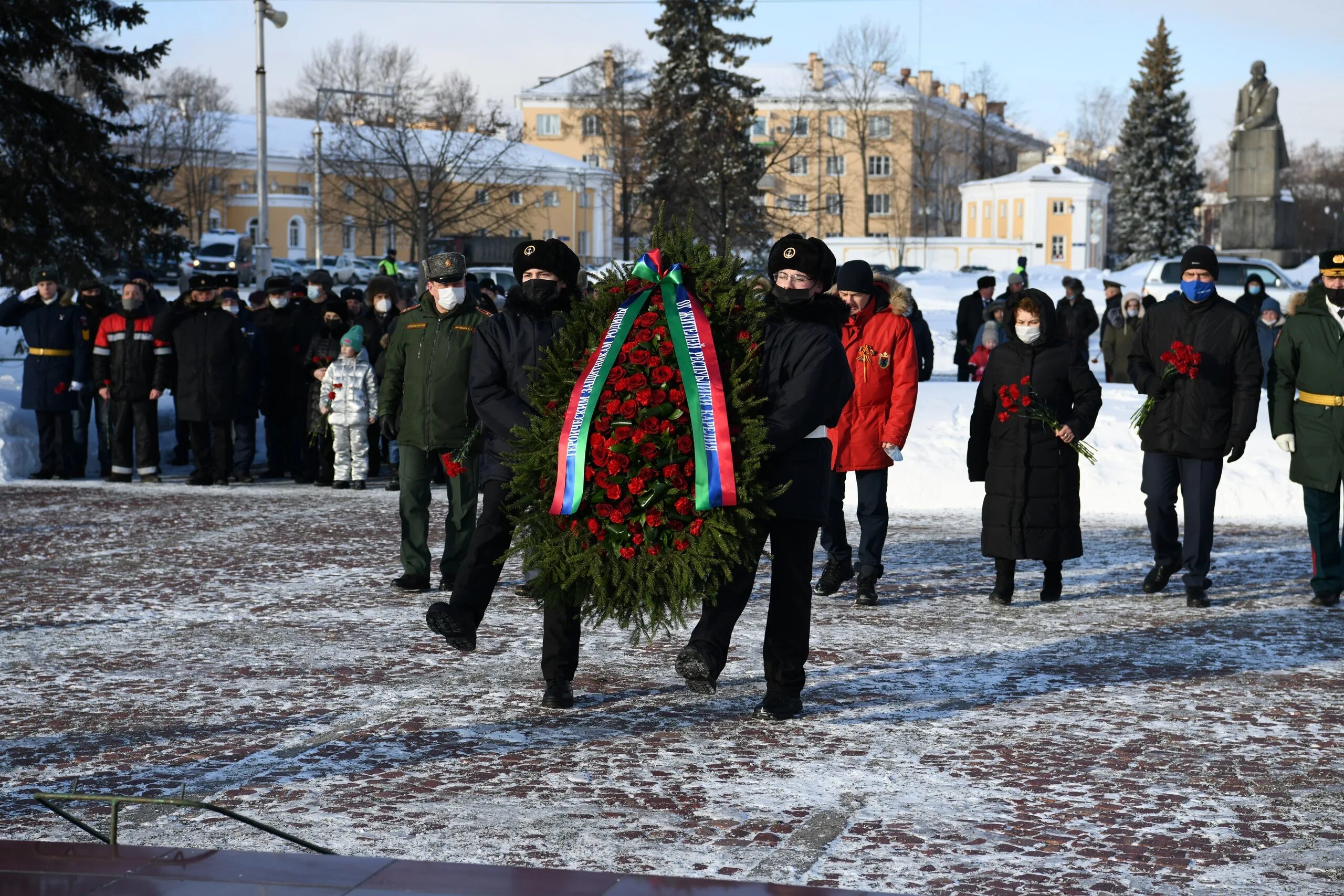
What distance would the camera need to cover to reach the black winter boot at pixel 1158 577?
32.6 feet

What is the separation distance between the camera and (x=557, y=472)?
20.4 feet

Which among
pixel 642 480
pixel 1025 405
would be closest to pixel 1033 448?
pixel 1025 405

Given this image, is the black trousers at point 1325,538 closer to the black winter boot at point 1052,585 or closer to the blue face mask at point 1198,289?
the blue face mask at point 1198,289

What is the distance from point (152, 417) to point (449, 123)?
3692 cm

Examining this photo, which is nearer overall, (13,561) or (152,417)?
(13,561)

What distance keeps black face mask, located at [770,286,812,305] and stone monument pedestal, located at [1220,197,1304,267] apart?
31550 mm

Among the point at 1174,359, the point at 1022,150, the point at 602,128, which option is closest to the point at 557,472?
the point at 1174,359

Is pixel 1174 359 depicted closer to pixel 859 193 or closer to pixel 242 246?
pixel 242 246

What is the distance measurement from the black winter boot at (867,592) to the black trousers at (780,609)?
2878 mm

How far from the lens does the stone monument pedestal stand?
35812mm

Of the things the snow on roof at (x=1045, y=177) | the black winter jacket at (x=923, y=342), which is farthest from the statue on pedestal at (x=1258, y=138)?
the snow on roof at (x=1045, y=177)

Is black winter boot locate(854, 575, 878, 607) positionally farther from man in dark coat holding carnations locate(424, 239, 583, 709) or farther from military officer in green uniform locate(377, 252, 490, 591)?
man in dark coat holding carnations locate(424, 239, 583, 709)

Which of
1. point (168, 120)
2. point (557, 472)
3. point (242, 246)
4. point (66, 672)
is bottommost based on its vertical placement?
point (66, 672)

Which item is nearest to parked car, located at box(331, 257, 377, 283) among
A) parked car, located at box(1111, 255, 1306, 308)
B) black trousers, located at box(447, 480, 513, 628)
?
parked car, located at box(1111, 255, 1306, 308)
